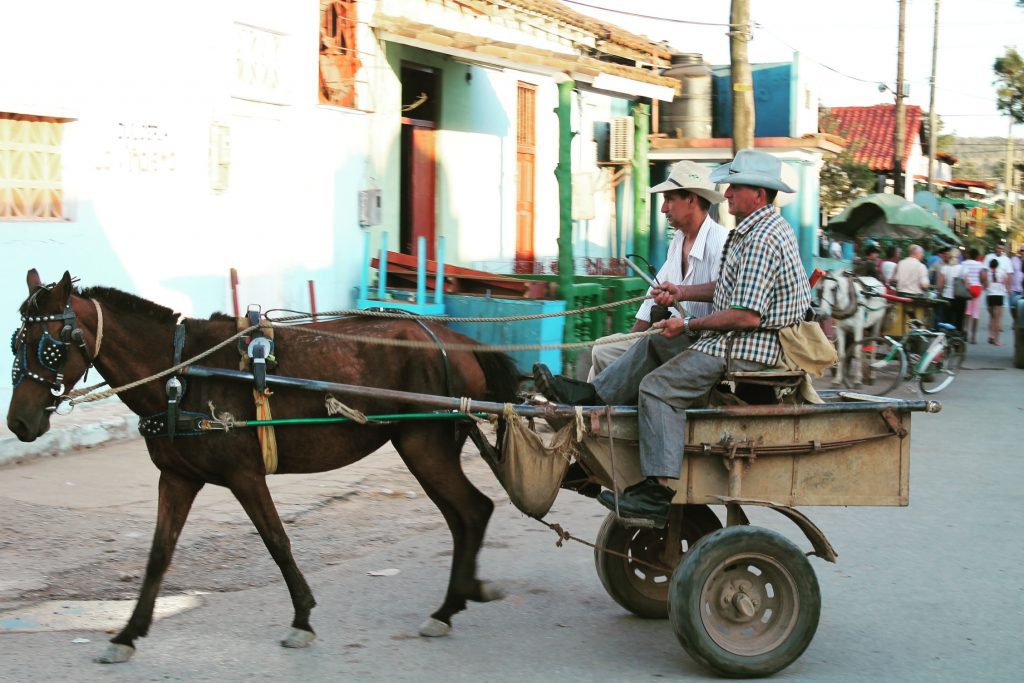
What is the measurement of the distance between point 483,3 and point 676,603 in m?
11.7

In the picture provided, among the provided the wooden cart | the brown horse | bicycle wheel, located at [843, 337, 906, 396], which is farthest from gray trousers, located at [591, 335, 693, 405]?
bicycle wheel, located at [843, 337, 906, 396]

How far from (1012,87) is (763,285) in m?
36.1

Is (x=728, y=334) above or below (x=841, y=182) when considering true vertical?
below

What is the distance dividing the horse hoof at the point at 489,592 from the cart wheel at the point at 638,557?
508 mm

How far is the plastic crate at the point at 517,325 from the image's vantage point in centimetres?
1139

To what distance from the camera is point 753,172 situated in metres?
5.13

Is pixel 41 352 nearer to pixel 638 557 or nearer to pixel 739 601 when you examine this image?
pixel 638 557

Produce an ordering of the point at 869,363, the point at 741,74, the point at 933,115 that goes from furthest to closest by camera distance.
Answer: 1. the point at 933,115
2. the point at 869,363
3. the point at 741,74

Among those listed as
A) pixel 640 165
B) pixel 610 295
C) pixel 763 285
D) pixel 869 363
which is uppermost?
pixel 640 165

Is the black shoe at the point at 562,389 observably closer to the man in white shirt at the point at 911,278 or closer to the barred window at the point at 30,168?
the barred window at the point at 30,168

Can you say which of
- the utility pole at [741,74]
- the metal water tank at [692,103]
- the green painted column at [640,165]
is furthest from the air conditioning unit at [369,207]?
the metal water tank at [692,103]

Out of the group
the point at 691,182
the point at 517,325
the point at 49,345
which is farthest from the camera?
the point at 517,325

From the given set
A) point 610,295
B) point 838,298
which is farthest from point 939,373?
point 610,295

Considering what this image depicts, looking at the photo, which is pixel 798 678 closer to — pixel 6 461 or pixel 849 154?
pixel 6 461
